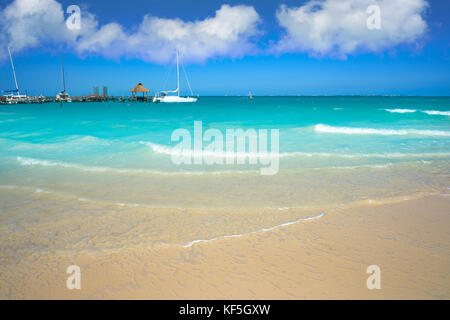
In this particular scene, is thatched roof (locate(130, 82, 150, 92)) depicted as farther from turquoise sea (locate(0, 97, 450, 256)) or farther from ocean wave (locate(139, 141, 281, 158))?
ocean wave (locate(139, 141, 281, 158))

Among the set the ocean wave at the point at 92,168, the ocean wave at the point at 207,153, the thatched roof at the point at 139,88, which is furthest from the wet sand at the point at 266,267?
the thatched roof at the point at 139,88

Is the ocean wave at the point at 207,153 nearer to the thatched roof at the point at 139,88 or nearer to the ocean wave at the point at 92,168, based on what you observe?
the ocean wave at the point at 92,168

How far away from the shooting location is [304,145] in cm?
1408

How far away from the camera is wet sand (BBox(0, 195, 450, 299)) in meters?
3.01

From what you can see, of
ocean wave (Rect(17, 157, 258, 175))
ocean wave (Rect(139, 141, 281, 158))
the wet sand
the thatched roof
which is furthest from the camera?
the thatched roof

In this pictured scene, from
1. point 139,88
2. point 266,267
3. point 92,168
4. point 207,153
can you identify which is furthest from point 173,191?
point 139,88

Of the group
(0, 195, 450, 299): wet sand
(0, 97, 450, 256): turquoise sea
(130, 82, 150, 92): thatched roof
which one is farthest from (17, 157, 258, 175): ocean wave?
(130, 82, 150, 92): thatched roof

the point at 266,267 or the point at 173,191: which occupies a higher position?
the point at 173,191

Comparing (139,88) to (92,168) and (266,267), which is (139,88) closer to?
(92,168)

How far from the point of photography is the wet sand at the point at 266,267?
A: 301 cm

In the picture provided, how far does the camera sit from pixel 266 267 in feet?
11.3
